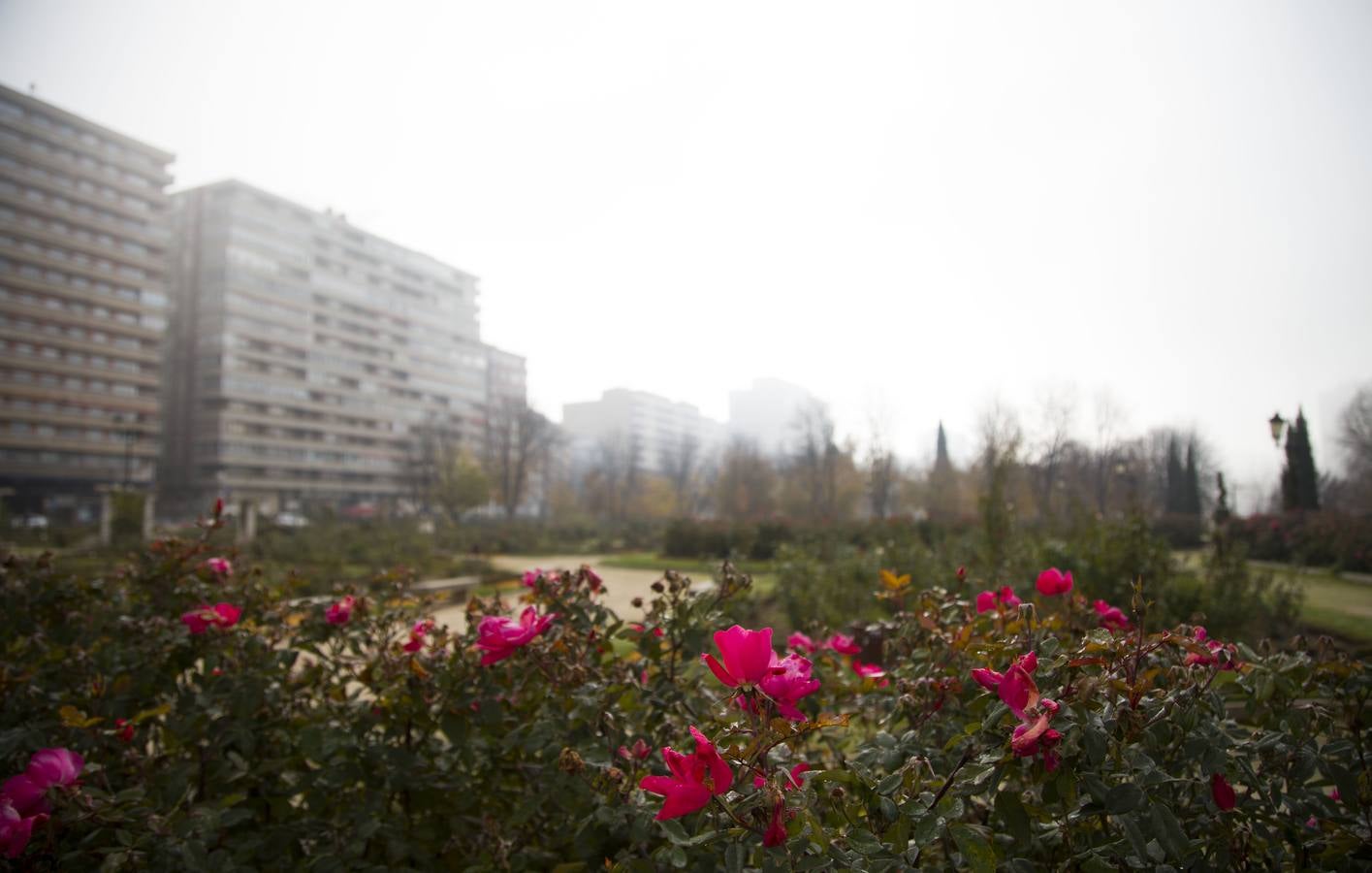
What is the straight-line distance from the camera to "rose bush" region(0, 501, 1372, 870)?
0.95 meters

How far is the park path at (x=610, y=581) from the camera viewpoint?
7660 millimetres

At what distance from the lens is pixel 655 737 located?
4.89 feet

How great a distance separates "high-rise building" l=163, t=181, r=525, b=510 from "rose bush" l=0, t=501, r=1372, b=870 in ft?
174

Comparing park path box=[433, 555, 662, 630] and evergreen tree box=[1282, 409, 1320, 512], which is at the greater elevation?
evergreen tree box=[1282, 409, 1320, 512]

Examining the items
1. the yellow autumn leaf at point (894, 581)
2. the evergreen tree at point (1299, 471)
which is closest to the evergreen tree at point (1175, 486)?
the evergreen tree at point (1299, 471)

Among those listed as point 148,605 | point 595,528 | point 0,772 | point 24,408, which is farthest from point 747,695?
point 24,408

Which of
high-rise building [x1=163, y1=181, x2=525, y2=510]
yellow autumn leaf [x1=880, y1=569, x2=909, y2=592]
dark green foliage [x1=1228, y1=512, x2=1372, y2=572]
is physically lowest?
Answer: dark green foliage [x1=1228, y1=512, x2=1372, y2=572]

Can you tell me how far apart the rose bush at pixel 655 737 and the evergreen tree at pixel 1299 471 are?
1205 inches

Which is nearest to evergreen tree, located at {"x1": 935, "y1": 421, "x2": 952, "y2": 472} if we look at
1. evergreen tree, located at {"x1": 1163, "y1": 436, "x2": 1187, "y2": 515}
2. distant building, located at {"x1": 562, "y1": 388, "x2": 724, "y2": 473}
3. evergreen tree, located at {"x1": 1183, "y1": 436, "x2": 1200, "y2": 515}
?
evergreen tree, located at {"x1": 1183, "y1": 436, "x2": 1200, "y2": 515}

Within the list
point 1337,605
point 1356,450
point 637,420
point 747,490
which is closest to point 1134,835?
point 1337,605

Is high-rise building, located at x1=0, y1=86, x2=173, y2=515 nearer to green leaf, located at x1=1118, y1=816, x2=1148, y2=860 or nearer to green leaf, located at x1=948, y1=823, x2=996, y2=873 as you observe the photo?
green leaf, located at x1=948, y1=823, x2=996, y2=873

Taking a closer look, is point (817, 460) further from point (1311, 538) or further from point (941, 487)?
point (1311, 538)

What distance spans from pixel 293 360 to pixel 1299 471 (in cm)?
6984

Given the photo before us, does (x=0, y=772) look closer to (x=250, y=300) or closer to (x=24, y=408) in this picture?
(x=24, y=408)
